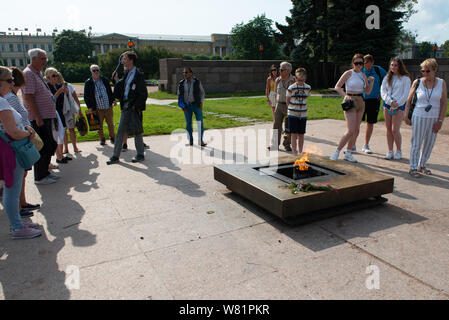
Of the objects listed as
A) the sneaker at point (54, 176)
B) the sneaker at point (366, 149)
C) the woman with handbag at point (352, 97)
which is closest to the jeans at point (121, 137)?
the sneaker at point (54, 176)

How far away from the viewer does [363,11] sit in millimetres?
24250

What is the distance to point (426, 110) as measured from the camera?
5820 millimetres

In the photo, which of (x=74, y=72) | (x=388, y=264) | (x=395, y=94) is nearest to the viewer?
(x=388, y=264)

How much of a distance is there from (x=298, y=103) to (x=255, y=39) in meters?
66.7

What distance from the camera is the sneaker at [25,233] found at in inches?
153

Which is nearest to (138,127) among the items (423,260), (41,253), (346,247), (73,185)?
(73,185)

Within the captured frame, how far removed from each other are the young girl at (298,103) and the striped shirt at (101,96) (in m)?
4.51

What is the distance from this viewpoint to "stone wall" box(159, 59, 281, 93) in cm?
2458

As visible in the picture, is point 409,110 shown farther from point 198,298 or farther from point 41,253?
point 41,253

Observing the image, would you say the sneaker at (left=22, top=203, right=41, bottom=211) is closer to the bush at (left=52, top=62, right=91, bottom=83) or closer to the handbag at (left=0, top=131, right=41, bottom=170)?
the handbag at (left=0, top=131, right=41, bottom=170)

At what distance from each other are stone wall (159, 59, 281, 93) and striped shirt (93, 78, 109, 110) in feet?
51.1

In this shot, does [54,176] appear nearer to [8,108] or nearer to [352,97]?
[8,108]

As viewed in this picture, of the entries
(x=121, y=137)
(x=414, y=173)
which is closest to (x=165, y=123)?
(x=121, y=137)

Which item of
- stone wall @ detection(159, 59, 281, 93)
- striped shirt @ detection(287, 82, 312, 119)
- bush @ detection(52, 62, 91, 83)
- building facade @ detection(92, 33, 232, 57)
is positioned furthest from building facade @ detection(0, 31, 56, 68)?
striped shirt @ detection(287, 82, 312, 119)
